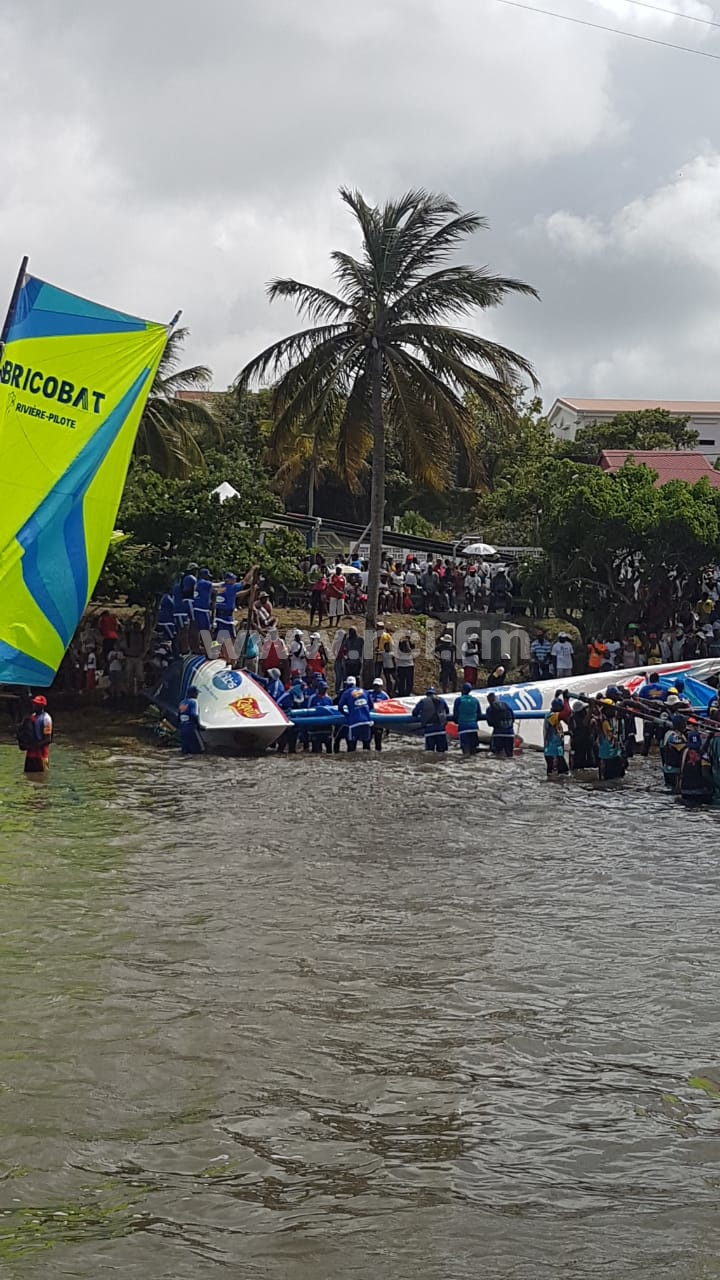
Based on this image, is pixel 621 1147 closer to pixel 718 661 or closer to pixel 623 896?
pixel 623 896

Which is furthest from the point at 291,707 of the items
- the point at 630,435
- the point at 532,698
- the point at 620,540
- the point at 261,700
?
the point at 630,435

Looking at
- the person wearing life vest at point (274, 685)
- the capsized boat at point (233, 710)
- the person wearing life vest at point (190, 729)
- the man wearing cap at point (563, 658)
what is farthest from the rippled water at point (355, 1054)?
the man wearing cap at point (563, 658)

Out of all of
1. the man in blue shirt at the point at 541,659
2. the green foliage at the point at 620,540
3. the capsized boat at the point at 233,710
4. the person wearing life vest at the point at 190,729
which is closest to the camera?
the capsized boat at the point at 233,710

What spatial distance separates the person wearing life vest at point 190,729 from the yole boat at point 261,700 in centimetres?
13

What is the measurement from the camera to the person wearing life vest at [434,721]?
24938 millimetres

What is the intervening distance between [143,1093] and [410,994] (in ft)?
8.79

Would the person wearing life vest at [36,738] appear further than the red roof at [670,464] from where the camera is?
No

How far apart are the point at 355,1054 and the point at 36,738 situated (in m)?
12.5

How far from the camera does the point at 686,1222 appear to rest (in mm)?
6277

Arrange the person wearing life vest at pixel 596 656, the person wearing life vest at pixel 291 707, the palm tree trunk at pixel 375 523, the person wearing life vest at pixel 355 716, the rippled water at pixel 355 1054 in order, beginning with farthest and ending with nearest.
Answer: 1. the person wearing life vest at pixel 596 656
2. the palm tree trunk at pixel 375 523
3. the person wearing life vest at pixel 291 707
4. the person wearing life vest at pixel 355 716
5. the rippled water at pixel 355 1054

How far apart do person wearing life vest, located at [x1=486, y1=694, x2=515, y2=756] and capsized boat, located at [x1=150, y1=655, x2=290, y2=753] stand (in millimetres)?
3957

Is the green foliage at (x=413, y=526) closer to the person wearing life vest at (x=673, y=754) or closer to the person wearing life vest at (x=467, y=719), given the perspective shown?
the person wearing life vest at (x=467, y=719)

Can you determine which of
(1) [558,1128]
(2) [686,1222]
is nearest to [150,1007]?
(1) [558,1128]

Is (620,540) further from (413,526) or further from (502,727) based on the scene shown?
Answer: (413,526)
